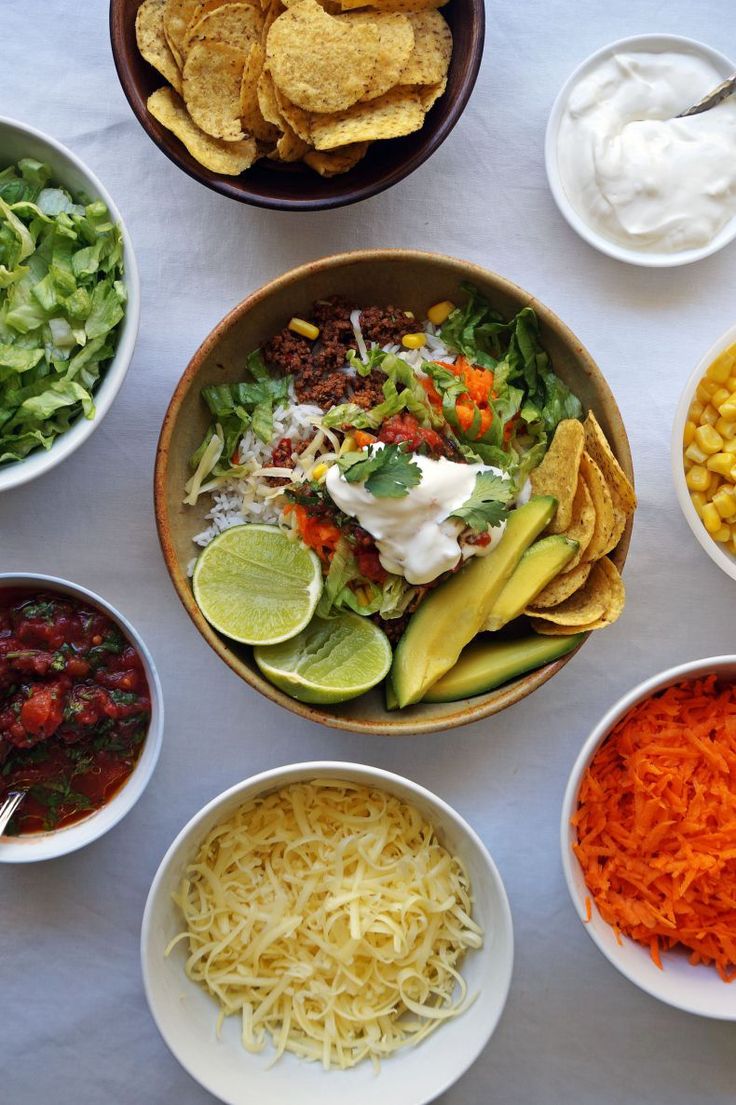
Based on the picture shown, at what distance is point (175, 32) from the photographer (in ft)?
7.44

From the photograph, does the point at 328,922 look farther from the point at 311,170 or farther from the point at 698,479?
the point at 311,170

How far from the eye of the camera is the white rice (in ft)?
7.79

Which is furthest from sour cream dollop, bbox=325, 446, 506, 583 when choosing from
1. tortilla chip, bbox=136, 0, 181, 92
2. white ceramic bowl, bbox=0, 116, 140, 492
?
tortilla chip, bbox=136, 0, 181, 92

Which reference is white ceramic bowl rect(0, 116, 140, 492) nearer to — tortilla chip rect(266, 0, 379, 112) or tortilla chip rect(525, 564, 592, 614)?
tortilla chip rect(266, 0, 379, 112)

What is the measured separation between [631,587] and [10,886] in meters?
1.90

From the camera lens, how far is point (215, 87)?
229cm

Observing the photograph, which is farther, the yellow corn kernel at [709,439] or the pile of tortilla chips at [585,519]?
the yellow corn kernel at [709,439]

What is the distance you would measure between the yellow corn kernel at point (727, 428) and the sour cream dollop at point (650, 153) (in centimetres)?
48

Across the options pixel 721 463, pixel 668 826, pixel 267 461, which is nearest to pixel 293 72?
pixel 267 461

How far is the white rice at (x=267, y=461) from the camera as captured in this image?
2.37m

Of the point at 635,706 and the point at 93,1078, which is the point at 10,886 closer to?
the point at 93,1078

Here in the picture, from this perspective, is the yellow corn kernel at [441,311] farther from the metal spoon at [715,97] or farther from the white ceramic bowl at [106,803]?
the white ceramic bowl at [106,803]

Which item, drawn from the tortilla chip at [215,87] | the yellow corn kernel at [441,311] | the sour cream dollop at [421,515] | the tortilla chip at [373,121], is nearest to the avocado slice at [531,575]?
the sour cream dollop at [421,515]

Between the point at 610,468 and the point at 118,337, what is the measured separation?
1228 mm
